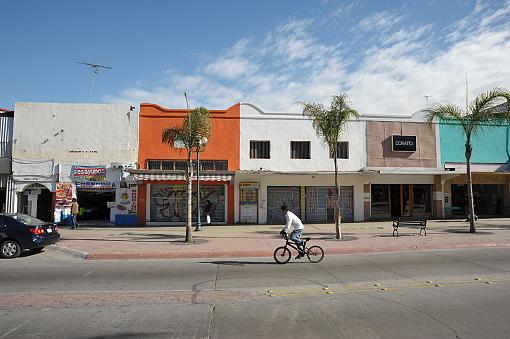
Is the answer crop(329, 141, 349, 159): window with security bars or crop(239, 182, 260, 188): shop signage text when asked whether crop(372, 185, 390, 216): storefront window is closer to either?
crop(329, 141, 349, 159): window with security bars

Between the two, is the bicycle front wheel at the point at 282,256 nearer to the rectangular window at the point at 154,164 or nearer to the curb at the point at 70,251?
the curb at the point at 70,251

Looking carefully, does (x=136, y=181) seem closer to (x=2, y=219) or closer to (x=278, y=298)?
(x=2, y=219)

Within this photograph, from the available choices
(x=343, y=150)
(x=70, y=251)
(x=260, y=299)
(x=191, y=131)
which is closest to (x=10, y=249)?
(x=70, y=251)

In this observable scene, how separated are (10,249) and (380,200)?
21.0 meters

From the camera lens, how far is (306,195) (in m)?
24.1

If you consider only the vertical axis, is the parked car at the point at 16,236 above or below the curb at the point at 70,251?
above

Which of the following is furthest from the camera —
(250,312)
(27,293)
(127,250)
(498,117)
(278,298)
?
(498,117)

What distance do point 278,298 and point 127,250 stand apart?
7999mm

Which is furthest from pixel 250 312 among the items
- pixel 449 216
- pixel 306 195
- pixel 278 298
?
pixel 449 216

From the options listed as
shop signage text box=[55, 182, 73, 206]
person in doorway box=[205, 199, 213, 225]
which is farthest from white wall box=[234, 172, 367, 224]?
shop signage text box=[55, 182, 73, 206]

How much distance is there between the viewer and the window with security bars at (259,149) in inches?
926

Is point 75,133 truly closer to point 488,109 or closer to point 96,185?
point 96,185

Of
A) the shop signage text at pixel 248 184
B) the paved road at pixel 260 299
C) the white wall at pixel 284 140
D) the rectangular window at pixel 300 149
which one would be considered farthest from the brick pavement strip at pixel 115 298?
the rectangular window at pixel 300 149

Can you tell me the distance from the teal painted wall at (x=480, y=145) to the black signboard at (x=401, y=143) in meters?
2.46
